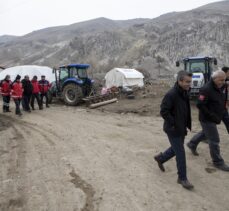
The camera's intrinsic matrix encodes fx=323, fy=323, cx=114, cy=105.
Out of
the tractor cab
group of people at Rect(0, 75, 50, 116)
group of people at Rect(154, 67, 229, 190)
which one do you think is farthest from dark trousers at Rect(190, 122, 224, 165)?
the tractor cab

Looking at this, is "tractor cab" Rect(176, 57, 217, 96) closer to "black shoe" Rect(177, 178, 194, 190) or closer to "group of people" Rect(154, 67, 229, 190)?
"group of people" Rect(154, 67, 229, 190)

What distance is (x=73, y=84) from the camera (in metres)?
15.6

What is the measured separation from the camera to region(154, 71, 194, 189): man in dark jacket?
4738 millimetres

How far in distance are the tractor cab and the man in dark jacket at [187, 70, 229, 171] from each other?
9.21m

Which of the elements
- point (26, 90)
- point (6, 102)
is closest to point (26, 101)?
point (26, 90)

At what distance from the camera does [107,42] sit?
179 ft

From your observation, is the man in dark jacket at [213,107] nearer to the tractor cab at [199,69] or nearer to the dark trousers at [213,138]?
the dark trousers at [213,138]

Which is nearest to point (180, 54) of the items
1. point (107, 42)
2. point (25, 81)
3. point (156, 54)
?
point (156, 54)

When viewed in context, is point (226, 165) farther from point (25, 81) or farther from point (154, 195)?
point (25, 81)

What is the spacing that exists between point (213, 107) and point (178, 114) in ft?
3.29

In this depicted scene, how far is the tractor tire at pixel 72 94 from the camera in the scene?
15.2 m

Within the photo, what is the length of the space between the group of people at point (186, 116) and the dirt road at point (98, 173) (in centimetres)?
28

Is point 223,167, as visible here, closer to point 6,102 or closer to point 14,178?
point 14,178

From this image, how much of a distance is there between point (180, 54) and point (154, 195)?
131 feet
